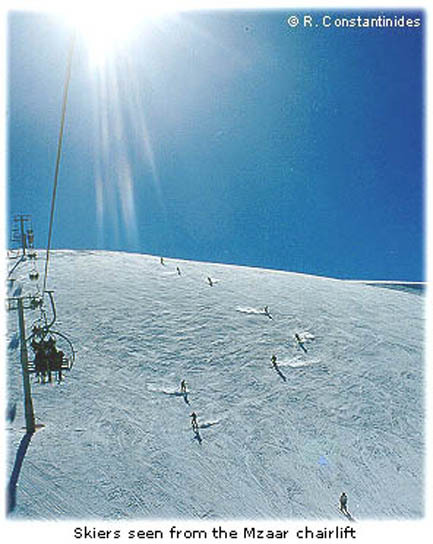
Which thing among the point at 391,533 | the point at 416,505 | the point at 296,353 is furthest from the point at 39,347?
the point at 296,353

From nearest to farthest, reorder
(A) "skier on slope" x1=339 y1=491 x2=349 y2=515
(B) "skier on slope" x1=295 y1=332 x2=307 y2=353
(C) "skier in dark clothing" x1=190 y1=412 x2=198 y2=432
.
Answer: (A) "skier on slope" x1=339 y1=491 x2=349 y2=515 < (C) "skier in dark clothing" x1=190 y1=412 x2=198 y2=432 < (B) "skier on slope" x1=295 y1=332 x2=307 y2=353

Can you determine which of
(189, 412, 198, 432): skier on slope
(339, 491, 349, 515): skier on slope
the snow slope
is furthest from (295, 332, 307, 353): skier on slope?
(339, 491, 349, 515): skier on slope

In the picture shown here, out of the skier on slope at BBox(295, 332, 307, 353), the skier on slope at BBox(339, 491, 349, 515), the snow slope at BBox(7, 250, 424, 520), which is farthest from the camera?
the skier on slope at BBox(295, 332, 307, 353)

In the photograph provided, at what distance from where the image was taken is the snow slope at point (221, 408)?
13.8 m

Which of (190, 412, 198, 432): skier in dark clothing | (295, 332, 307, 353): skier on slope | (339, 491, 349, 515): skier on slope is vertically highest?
(295, 332, 307, 353): skier on slope

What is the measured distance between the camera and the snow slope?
13.8m

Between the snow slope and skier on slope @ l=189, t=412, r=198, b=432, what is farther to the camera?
skier on slope @ l=189, t=412, r=198, b=432

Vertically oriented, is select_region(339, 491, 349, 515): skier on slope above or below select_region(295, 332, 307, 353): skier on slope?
below

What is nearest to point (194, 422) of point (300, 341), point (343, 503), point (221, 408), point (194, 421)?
point (194, 421)

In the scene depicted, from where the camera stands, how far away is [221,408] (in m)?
19.0

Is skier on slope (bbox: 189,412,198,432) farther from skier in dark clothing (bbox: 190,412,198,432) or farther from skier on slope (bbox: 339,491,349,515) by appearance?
skier on slope (bbox: 339,491,349,515)

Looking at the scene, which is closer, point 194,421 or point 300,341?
point 194,421

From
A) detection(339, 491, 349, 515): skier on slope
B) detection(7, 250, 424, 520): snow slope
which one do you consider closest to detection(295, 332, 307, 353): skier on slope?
detection(7, 250, 424, 520): snow slope

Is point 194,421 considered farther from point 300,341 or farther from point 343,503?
point 300,341
